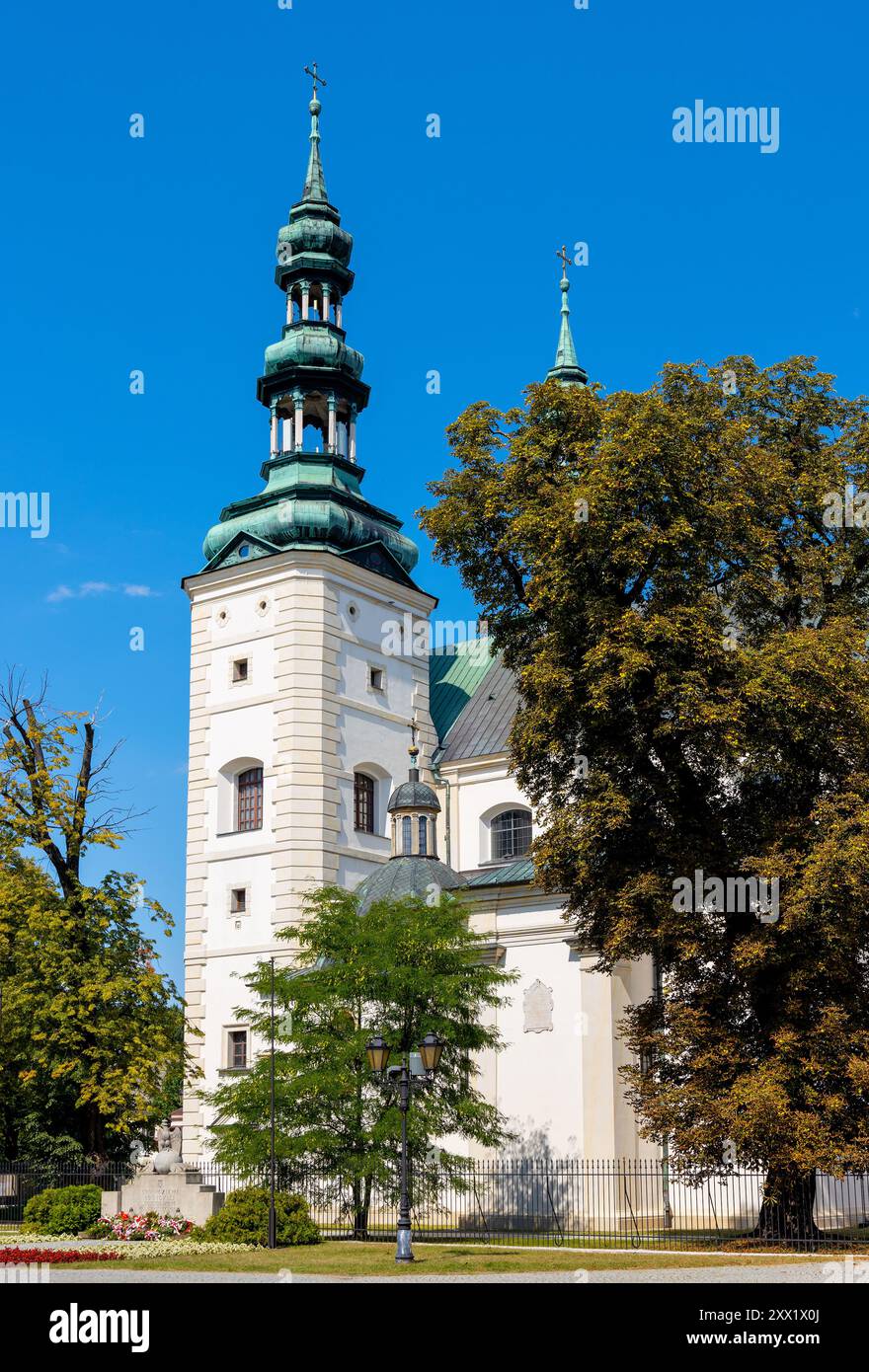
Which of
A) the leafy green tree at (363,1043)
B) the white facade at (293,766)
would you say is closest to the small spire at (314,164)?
the white facade at (293,766)

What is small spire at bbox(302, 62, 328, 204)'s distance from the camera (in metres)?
46.2

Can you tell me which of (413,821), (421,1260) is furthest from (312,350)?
(421,1260)

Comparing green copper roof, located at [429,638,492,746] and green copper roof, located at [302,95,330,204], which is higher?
green copper roof, located at [302,95,330,204]

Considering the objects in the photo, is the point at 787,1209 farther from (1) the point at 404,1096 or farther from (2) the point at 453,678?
(2) the point at 453,678

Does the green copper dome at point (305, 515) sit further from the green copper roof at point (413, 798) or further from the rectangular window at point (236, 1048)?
the rectangular window at point (236, 1048)

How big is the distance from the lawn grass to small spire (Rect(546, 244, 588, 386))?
38.1 metres

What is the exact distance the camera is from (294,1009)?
91.7 ft

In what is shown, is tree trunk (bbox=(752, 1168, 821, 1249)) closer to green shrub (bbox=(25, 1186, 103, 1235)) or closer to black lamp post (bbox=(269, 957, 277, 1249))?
black lamp post (bbox=(269, 957, 277, 1249))

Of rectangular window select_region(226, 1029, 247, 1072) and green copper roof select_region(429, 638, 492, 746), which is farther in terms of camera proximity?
green copper roof select_region(429, 638, 492, 746)

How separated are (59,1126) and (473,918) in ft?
49.4

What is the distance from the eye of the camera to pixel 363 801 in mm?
41469

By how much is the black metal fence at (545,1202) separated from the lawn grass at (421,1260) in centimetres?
321

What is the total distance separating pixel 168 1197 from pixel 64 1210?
77.9 inches

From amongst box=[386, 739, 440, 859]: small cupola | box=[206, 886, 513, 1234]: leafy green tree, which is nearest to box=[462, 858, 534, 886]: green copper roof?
box=[386, 739, 440, 859]: small cupola
